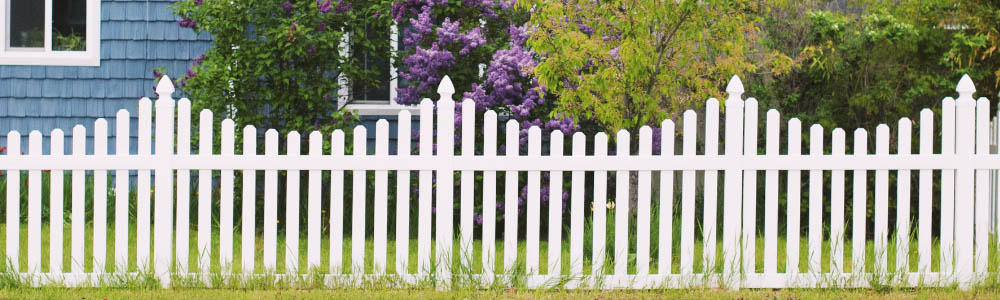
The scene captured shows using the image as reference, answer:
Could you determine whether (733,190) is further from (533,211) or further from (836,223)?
(533,211)

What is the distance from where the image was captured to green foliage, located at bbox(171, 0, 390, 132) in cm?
826

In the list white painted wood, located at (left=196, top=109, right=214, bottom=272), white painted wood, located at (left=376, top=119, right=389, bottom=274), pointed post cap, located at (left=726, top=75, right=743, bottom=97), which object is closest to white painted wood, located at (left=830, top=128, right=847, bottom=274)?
pointed post cap, located at (left=726, top=75, right=743, bottom=97)

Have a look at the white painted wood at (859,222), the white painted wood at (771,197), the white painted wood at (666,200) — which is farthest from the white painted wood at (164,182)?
the white painted wood at (859,222)

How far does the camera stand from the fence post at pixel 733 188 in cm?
548

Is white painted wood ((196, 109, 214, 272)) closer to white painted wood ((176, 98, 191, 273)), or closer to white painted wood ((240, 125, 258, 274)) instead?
white painted wood ((176, 98, 191, 273))

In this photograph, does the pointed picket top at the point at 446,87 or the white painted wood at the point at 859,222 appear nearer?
the pointed picket top at the point at 446,87

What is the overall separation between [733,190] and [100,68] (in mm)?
6396

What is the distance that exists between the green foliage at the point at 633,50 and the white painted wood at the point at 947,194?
4.43 ft

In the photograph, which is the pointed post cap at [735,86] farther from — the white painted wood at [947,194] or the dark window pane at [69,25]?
the dark window pane at [69,25]

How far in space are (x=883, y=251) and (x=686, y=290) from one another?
1.08m

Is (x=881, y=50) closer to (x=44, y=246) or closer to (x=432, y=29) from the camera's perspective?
(x=432, y=29)

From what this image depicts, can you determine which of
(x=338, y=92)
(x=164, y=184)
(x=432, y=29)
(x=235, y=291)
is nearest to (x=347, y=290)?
(x=235, y=291)

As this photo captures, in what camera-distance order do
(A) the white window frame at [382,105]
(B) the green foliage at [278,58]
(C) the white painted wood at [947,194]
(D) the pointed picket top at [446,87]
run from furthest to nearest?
1. (A) the white window frame at [382,105]
2. (B) the green foliage at [278,58]
3. (C) the white painted wood at [947,194]
4. (D) the pointed picket top at [446,87]

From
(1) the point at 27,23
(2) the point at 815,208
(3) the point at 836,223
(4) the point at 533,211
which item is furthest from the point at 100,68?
(3) the point at 836,223
